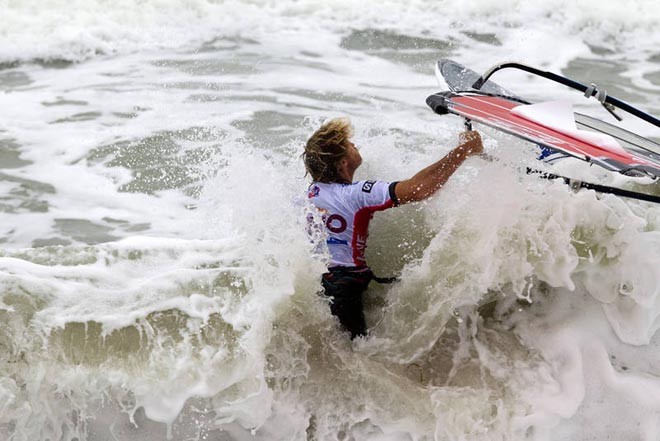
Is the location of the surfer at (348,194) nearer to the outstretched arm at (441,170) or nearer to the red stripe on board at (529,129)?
the outstretched arm at (441,170)

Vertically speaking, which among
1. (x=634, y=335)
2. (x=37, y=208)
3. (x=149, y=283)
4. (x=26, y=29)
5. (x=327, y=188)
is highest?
(x=327, y=188)

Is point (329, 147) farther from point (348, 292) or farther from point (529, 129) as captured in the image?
point (529, 129)

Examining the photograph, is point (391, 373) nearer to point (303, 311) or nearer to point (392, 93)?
point (303, 311)

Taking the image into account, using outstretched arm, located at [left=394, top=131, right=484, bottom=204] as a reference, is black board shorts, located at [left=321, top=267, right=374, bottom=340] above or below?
below

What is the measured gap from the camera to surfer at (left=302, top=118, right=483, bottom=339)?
3.24 meters

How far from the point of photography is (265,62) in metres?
9.47

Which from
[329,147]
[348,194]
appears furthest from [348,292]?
[329,147]

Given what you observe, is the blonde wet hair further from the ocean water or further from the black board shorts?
the black board shorts

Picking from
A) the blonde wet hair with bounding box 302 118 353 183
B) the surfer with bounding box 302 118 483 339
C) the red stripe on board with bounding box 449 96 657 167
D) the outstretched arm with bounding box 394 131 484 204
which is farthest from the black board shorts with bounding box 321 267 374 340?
the red stripe on board with bounding box 449 96 657 167

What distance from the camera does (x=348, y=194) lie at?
3475 millimetres

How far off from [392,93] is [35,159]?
3760mm

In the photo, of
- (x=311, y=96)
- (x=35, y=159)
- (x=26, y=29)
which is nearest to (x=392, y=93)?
(x=311, y=96)

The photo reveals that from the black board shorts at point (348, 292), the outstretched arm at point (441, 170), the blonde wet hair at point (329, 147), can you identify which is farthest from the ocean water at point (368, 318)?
the outstretched arm at point (441, 170)

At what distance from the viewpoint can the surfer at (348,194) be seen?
324 centimetres
